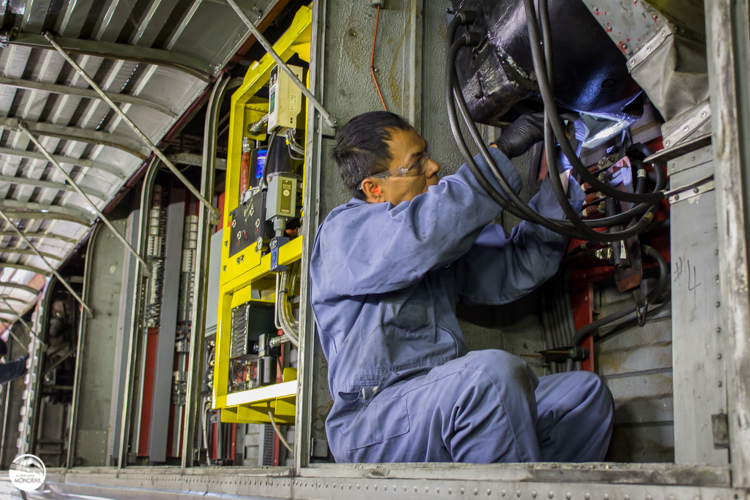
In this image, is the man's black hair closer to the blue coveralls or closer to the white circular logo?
the blue coveralls

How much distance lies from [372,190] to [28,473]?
6335 mm

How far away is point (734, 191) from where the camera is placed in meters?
1.14

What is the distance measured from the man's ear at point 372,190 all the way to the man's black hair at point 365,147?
32 mm

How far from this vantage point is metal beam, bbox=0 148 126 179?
5.79m

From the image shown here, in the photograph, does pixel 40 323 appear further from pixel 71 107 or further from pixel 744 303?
pixel 744 303

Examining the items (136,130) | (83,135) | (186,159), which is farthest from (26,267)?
(136,130)

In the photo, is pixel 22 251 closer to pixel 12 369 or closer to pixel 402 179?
pixel 12 369

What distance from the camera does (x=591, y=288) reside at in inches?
115

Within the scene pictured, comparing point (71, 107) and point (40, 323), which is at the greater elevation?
point (71, 107)

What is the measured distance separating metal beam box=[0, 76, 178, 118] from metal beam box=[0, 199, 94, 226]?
2.49 m

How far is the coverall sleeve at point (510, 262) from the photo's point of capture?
2.54m

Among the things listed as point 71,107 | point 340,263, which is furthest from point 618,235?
point 71,107

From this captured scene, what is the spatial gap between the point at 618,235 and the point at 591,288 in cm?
82

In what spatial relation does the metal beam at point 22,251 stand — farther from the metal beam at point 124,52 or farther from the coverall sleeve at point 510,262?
the coverall sleeve at point 510,262
